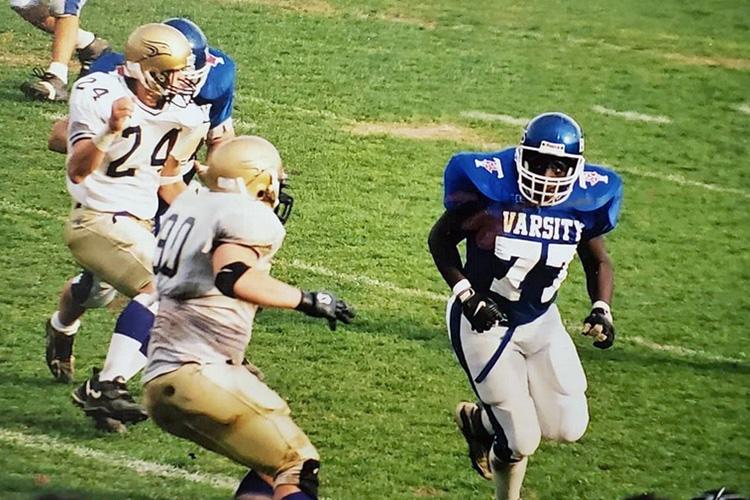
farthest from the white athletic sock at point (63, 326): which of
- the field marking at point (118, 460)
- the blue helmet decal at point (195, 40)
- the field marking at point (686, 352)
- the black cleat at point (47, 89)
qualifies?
the black cleat at point (47, 89)

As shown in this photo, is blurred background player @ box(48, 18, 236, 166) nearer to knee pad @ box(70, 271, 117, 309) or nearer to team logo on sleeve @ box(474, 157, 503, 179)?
knee pad @ box(70, 271, 117, 309)

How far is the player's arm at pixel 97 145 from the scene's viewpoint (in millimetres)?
4777

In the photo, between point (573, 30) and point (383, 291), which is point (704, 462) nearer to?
point (383, 291)

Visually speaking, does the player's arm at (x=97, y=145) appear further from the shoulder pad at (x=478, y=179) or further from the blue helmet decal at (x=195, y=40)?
the shoulder pad at (x=478, y=179)

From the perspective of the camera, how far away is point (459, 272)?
4488 mm

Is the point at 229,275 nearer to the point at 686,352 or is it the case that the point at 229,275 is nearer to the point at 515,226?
the point at 515,226

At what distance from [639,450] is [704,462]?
0.75ft

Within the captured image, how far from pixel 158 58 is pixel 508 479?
1.80 m

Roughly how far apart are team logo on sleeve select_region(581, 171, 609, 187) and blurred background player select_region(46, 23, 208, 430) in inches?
55.8

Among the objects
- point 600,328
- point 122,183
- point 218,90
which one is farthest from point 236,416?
point 218,90

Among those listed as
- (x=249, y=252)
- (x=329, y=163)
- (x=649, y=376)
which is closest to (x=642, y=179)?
(x=329, y=163)

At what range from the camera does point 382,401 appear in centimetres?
554

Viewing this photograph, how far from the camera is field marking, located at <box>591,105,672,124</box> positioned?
875 centimetres

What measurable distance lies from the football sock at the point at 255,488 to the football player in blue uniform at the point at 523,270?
830 millimetres
